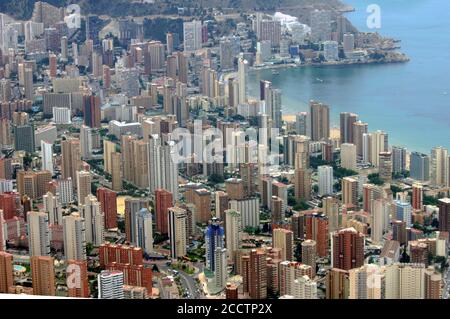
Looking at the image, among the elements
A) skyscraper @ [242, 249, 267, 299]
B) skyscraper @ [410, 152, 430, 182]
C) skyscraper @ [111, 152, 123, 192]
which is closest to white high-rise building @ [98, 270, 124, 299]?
skyscraper @ [242, 249, 267, 299]

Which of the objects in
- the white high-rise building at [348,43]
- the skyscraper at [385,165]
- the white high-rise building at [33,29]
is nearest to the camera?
the skyscraper at [385,165]

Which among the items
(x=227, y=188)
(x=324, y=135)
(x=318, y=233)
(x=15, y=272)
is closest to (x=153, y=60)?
(x=324, y=135)

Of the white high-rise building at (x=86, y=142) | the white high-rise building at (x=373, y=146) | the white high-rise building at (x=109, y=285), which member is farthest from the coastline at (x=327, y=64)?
the white high-rise building at (x=109, y=285)

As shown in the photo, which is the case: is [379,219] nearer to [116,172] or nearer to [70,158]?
[116,172]

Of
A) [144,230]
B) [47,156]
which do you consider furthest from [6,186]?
[144,230]

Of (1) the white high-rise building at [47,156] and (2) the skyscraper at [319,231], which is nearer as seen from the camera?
(2) the skyscraper at [319,231]

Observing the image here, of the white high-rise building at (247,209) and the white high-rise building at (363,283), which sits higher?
the white high-rise building at (363,283)

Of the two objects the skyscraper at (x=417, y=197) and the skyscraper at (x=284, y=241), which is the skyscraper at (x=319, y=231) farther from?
the skyscraper at (x=417, y=197)
